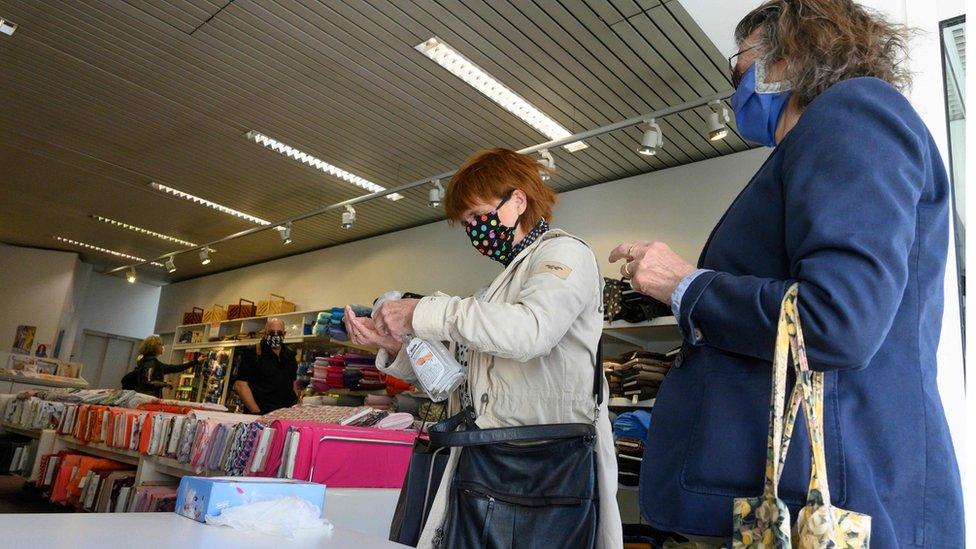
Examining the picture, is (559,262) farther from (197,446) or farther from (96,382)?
(96,382)

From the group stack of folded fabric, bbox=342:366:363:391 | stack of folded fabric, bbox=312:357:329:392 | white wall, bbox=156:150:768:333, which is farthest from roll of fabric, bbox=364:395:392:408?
white wall, bbox=156:150:768:333

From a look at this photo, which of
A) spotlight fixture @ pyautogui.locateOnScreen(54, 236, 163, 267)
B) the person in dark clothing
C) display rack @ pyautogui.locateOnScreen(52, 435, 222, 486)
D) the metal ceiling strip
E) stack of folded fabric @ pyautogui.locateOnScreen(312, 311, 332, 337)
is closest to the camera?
display rack @ pyautogui.locateOnScreen(52, 435, 222, 486)

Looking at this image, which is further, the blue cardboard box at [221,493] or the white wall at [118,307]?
the white wall at [118,307]

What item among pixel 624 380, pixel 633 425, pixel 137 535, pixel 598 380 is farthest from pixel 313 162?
pixel 137 535

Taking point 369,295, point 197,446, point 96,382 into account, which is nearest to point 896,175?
point 197,446

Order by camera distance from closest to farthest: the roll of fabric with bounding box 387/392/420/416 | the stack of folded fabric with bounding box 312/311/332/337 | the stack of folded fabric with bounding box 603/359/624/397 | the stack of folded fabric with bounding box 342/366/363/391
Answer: the stack of folded fabric with bounding box 603/359/624/397 → the roll of fabric with bounding box 387/392/420/416 → the stack of folded fabric with bounding box 342/366/363/391 → the stack of folded fabric with bounding box 312/311/332/337

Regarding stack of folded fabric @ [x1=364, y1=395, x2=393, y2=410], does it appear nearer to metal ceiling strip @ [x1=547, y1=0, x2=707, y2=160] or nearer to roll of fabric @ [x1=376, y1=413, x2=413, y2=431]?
roll of fabric @ [x1=376, y1=413, x2=413, y2=431]

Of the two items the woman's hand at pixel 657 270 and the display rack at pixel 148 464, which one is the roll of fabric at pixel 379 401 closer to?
the display rack at pixel 148 464

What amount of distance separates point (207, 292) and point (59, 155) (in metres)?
5.28

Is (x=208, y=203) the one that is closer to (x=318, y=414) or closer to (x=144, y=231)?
(x=144, y=231)

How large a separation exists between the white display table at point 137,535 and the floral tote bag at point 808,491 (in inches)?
23.1

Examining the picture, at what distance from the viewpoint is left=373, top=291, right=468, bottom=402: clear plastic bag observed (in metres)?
1.58

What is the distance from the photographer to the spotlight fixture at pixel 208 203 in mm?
8172

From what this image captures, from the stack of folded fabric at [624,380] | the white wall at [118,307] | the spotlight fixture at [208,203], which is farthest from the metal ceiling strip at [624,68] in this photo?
the white wall at [118,307]
